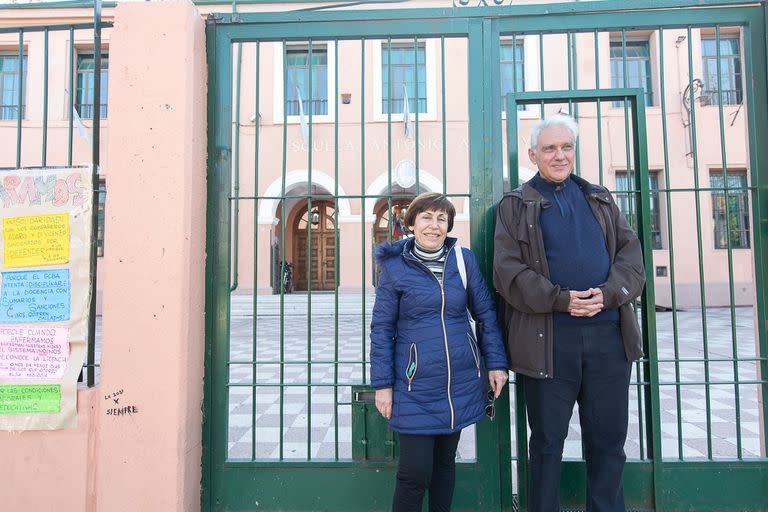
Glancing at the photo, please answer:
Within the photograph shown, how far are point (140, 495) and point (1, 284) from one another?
1345 millimetres

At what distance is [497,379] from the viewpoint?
2.30 meters

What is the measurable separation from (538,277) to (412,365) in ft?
2.22

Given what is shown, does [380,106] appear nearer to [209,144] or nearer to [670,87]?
[670,87]

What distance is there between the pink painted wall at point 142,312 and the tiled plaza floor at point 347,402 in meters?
0.44

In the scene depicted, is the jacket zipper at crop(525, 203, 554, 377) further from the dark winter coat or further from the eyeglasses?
the eyeglasses

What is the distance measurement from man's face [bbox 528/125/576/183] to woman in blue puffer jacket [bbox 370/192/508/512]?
541 millimetres

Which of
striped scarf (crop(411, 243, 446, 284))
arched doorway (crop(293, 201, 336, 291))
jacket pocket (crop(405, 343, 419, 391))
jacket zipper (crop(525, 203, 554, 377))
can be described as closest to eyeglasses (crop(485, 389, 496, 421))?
jacket zipper (crop(525, 203, 554, 377))

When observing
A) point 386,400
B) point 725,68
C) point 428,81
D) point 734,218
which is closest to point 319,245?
point 428,81

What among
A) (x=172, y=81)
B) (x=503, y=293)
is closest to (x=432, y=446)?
(x=503, y=293)

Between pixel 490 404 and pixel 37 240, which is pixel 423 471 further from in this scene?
pixel 37 240

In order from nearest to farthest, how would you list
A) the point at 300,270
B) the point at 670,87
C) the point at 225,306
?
the point at 225,306
the point at 670,87
the point at 300,270

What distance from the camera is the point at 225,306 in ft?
9.25

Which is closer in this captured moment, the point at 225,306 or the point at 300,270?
the point at 225,306

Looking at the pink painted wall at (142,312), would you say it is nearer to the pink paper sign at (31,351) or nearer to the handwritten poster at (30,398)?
the handwritten poster at (30,398)
